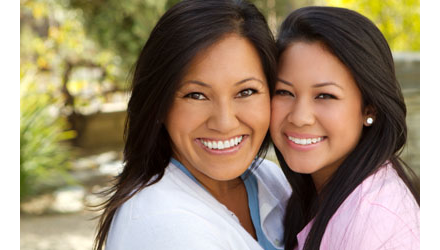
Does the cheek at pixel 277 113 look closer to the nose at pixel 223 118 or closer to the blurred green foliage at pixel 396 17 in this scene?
the nose at pixel 223 118

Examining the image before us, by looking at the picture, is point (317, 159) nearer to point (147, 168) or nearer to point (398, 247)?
point (398, 247)

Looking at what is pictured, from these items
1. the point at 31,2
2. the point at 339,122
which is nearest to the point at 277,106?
the point at 339,122

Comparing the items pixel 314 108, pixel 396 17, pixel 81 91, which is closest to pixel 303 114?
pixel 314 108

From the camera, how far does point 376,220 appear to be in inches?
64.2

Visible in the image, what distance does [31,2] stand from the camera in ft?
26.4

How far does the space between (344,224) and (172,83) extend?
783 millimetres

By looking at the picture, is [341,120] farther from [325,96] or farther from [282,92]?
[282,92]

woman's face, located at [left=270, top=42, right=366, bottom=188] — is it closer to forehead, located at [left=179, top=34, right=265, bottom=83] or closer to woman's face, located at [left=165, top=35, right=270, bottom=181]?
woman's face, located at [left=165, top=35, right=270, bottom=181]

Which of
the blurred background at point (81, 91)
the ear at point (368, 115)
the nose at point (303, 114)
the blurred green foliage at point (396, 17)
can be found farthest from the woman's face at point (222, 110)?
the blurred green foliage at point (396, 17)

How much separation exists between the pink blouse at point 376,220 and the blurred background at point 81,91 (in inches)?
91.4

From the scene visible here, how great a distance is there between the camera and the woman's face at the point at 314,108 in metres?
1.91
